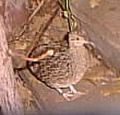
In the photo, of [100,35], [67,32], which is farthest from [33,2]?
[100,35]

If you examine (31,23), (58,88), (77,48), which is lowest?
(58,88)

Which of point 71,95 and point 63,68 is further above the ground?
point 63,68

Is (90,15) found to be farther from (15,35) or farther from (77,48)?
(15,35)

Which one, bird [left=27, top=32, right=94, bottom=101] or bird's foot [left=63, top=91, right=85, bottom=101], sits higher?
bird [left=27, top=32, right=94, bottom=101]

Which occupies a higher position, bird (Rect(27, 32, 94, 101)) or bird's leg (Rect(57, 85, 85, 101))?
bird (Rect(27, 32, 94, 101))

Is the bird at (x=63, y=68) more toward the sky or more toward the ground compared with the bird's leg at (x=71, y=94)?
more toward the sky

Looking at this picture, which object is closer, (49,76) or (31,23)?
(49,76)

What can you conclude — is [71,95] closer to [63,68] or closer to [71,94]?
[71,94]

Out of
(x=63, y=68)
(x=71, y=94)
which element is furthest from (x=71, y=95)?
(x=63, y=68)
